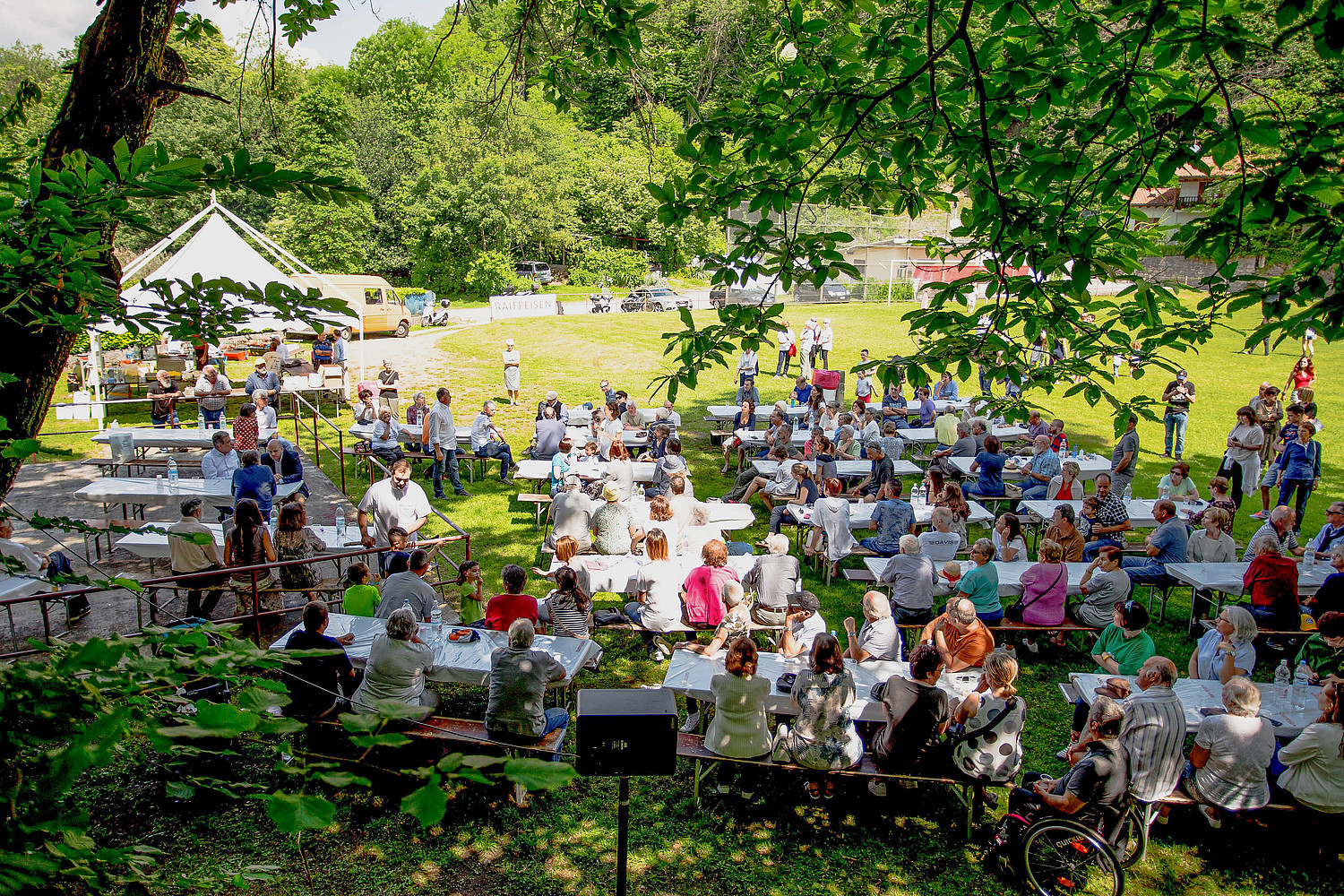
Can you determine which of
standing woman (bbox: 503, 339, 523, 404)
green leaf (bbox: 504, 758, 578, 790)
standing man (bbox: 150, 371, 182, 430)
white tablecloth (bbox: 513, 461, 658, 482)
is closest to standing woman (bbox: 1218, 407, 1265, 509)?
white tablecloth (bbox: 513, 461, 658, 482)

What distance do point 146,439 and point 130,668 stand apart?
1204cm

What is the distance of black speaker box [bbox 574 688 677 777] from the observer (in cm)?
Answer: 389

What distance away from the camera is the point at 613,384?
21.7m

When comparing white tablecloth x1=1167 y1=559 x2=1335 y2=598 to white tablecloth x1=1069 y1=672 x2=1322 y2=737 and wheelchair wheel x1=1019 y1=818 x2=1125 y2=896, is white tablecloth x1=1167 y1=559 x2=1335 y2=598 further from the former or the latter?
wheelchair wheel x1=1019 y1=818 x2=1125 y2=896

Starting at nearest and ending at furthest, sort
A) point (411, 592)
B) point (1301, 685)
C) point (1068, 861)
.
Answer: point (1068, 861) → point (1301, 685) → point (411, 592)

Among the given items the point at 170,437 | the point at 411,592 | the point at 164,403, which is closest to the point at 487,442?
the point at 170,437

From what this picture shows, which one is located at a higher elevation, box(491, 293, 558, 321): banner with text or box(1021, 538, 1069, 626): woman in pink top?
box(491, 293, 558, 321): banner with text

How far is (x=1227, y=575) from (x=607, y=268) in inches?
1533

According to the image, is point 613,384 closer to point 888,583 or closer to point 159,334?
point 888,583

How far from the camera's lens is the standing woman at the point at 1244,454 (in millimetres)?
10789

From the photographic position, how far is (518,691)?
531cm

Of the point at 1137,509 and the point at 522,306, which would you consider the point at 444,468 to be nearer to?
the point at 1137,509

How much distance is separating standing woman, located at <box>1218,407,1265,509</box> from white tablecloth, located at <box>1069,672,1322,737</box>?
6.08 m

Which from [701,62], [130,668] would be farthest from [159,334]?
[701,62]
